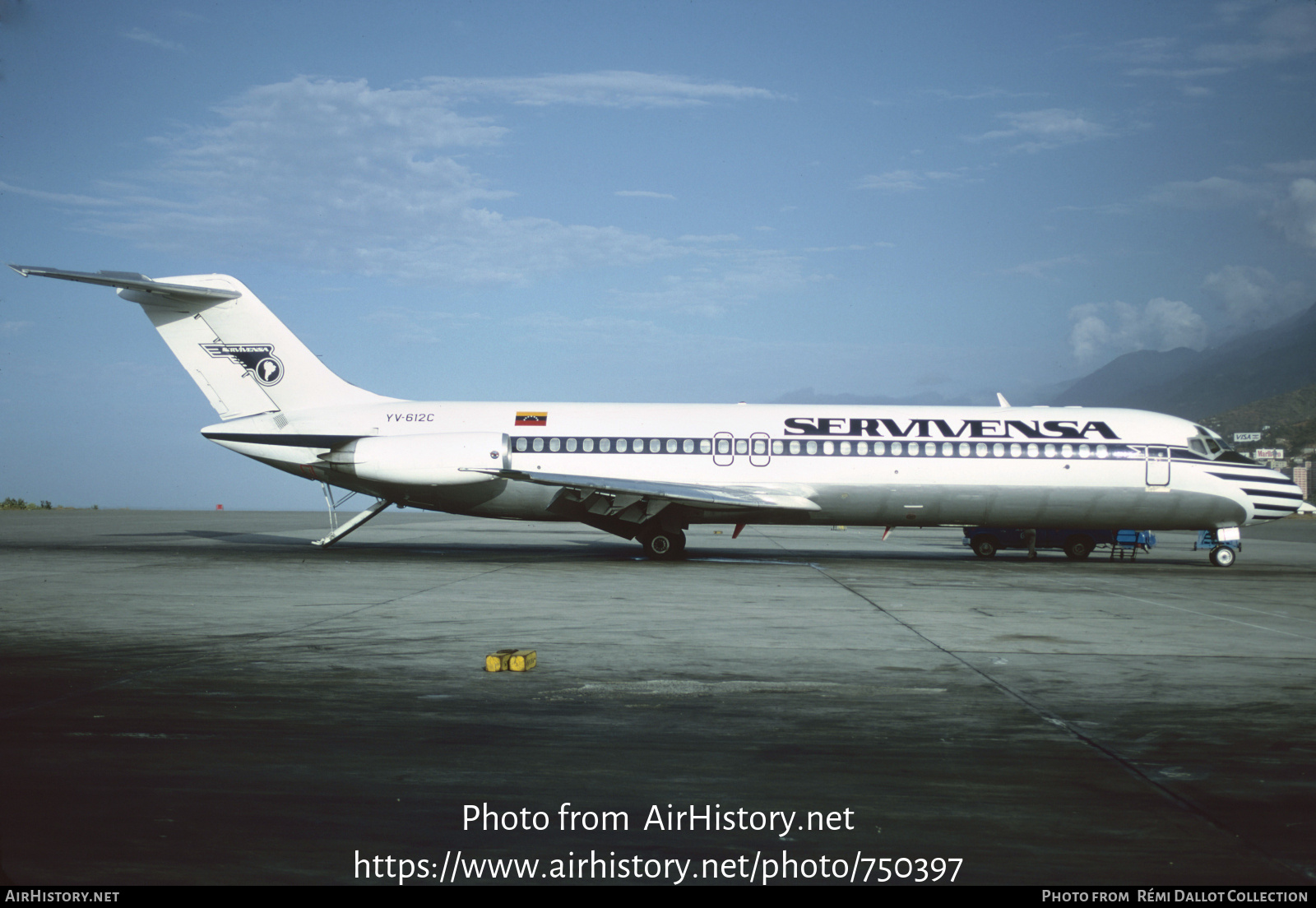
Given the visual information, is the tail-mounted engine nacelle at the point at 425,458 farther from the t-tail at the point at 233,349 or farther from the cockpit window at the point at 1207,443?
the cockpit window at the point at 1207,443

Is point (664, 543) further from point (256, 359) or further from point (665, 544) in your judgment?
point (256, 359)

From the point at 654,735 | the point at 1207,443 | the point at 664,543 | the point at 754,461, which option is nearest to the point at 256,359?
the point at 664,543

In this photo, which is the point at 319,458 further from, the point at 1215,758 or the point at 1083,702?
the point at 1215,758

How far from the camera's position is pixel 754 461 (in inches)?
891

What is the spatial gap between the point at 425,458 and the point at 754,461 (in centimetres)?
765

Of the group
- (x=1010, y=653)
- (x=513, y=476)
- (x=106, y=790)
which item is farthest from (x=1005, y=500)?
(x=106, y=790)

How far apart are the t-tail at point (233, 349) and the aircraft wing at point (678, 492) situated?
5.29 m

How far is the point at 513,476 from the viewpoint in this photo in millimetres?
21594

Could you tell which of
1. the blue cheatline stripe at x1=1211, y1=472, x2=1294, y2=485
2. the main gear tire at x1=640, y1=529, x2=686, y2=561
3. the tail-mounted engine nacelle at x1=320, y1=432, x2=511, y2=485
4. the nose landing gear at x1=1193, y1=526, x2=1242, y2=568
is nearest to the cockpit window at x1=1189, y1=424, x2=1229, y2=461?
the blue cheatline stripe at x1=1211, y1=472, x2=1294, y2=485

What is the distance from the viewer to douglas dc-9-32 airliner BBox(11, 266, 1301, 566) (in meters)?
22.4

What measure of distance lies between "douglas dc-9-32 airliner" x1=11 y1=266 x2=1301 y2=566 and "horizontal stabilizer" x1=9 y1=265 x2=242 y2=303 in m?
0.06

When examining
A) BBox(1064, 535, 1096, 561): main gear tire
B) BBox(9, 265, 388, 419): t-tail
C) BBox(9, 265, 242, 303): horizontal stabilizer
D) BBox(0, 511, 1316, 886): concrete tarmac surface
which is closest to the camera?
BBox(0, 511, 1316, 886): concrete tarmac surface

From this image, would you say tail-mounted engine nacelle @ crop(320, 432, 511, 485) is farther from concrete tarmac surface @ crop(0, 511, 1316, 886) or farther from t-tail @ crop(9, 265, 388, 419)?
concrete tarmac surface @ crop(0, 511, 1316, 886)

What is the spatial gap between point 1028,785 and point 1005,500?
17912mm
